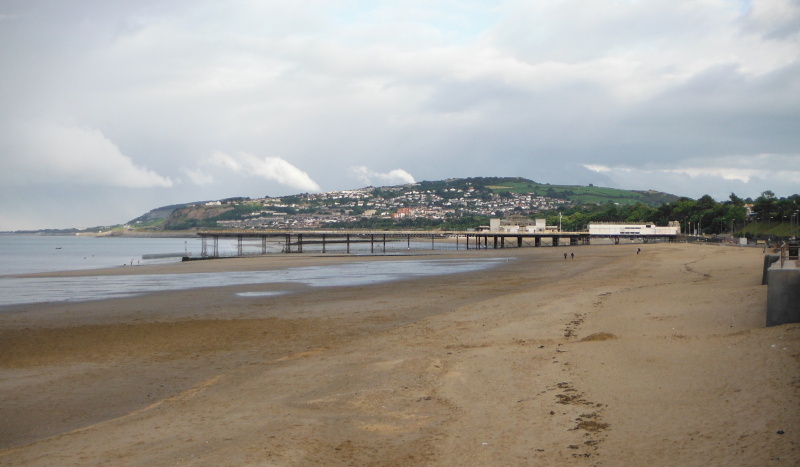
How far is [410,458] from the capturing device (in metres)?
5.98

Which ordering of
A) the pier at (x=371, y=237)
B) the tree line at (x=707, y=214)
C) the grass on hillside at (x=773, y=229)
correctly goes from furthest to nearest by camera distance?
the tree line at (x=707, y=214)
the pier at (x=371, y=237)
the grass on hillside at (x=773, y=229)

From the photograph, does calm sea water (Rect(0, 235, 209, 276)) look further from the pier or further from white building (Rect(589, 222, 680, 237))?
white building (Rect(589, 222, 680, 237))

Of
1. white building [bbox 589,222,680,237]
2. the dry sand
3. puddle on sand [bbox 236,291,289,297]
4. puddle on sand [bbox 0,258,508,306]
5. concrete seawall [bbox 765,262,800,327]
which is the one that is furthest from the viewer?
white building [bbox 589,222,680,237]

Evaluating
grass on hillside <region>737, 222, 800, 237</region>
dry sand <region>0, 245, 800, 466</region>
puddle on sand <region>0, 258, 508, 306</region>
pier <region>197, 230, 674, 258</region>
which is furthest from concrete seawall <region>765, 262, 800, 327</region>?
grass on hillside <region>737, 222, 800, 237</region>

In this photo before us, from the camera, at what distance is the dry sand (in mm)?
5902

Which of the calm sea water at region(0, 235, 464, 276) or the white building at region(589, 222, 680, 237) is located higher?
the white building at region(589, 222, 680, 237)

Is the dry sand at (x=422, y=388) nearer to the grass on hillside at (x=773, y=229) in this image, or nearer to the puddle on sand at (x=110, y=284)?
the puddle on sand at (x=110, y=284)

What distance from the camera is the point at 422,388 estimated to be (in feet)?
28.5

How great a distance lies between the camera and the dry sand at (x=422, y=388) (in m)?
5.90

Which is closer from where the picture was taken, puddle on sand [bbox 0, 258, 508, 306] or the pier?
puddle on sand [bbox 0, 258, 508, 306]

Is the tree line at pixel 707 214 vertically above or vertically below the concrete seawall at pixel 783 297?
above

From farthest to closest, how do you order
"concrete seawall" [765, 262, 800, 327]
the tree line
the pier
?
the tree line
the pier
"concrete seawall" [765, 262, 800, 327]

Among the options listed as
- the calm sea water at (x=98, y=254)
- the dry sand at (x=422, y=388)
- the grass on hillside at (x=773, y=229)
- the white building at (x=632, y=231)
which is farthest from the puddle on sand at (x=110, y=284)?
the white building at (x=632, y=231)

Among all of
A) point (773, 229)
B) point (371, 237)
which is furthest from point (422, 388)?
point (773, 229)
